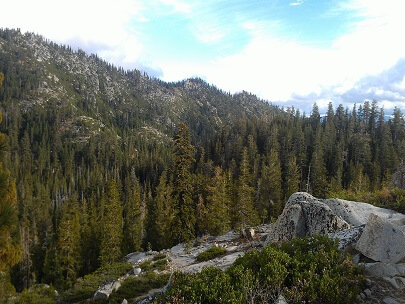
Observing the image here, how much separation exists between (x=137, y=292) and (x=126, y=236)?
37267mm

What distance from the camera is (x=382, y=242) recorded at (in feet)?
28.7

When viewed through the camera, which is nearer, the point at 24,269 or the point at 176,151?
the point at 176,151

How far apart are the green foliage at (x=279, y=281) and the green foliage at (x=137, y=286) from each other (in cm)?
1014

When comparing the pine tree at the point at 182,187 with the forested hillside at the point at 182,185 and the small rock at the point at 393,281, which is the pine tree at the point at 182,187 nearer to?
the forested hillside at the point at 182,185

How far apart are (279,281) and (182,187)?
25.9 meters

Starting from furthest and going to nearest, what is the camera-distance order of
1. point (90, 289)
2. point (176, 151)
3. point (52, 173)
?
1. point (52, 173)
2. point (176, 151)
3. point (90, 289)

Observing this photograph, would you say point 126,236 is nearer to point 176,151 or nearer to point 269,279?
point 176,151

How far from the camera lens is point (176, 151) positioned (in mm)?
31797

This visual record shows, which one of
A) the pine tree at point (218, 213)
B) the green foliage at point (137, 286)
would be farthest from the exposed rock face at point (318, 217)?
the pine tree at point (218, 213)

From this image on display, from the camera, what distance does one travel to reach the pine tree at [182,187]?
104 ft

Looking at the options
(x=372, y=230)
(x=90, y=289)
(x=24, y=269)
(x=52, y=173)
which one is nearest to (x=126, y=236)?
(x=24, y=269)

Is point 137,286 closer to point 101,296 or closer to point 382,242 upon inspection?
point 101,296

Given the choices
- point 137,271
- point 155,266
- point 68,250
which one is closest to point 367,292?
point 137,271

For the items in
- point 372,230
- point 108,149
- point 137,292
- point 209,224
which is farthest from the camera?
point 108,149
